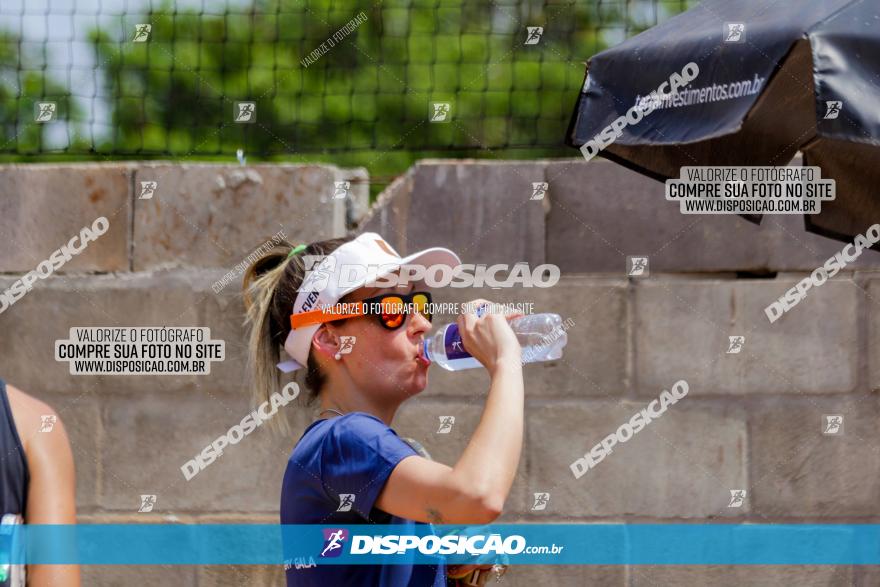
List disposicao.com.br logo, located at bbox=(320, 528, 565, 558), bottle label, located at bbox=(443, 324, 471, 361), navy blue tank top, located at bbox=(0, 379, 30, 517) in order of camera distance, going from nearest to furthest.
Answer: disposicao.com.br logo, located at bbox=(320, 528, 565, 558) → navy blue tank top, located at bbox=(0, 379, 30, 517) → bottle label, located at bbox=(443, 324, 471, 361)

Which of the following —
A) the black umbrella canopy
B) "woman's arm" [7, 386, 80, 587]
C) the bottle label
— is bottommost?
"woman's arm" [7, 386, 80, 587]

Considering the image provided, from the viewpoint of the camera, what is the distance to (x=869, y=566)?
456cm

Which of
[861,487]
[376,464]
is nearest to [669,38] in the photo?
Answer: [376,464]

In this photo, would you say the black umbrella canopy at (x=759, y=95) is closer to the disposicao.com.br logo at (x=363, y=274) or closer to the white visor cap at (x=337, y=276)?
the disposicao.com.br logo at (x=363, y=274)

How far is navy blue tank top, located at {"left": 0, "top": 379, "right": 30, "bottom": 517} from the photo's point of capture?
2984 mm

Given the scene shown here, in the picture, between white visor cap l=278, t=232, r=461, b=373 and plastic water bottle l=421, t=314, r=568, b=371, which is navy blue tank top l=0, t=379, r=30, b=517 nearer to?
white visor cap l=278, t=232, r=461, b=373

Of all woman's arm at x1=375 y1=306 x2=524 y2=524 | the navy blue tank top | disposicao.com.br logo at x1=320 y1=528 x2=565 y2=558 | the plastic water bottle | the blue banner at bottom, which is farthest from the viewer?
the blue banner at bottom

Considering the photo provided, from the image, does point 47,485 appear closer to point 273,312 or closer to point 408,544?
point 273,312

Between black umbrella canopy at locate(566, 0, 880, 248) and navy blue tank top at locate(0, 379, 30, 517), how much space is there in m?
1.99

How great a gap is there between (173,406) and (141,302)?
44cm

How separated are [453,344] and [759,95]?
1.07 m

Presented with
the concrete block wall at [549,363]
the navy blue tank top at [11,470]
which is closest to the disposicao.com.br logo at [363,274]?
the concrete block wall at [549,363]

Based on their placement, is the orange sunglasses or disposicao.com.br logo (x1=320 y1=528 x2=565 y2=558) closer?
disposicao.com.br logo (x1=320 y1=528 x2=565 y2=558)

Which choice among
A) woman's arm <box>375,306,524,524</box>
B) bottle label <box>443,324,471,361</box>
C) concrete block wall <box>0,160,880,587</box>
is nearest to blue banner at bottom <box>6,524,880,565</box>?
concrete block wall <box>0,160,880,587</box>
